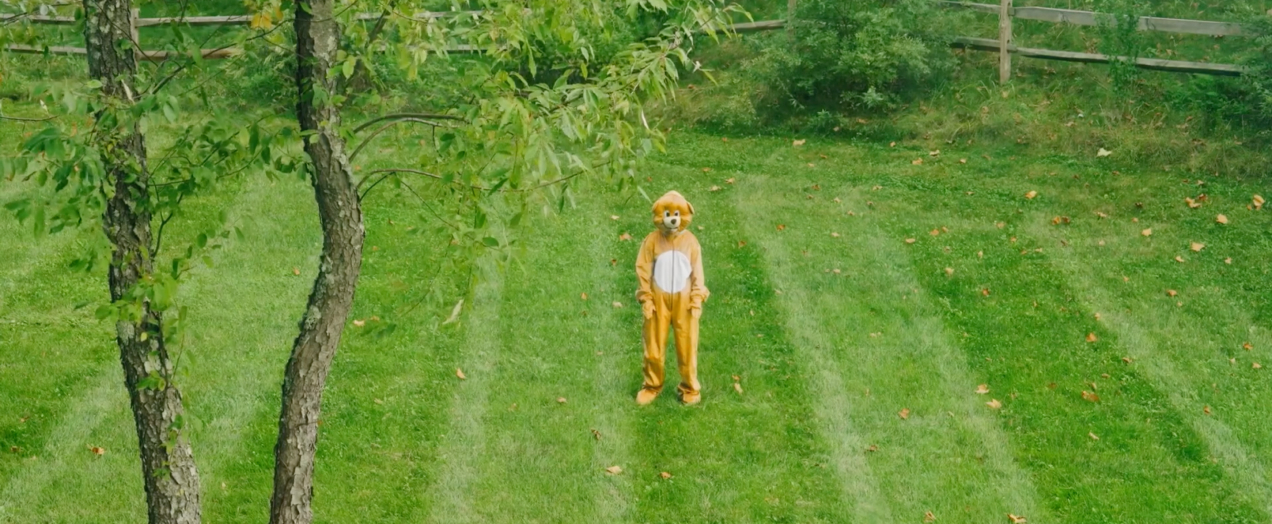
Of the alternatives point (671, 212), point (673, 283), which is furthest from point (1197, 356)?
point (671, 212)

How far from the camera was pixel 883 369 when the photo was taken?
11242mm

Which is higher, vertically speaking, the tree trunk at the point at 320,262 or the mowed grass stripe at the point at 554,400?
the tree trunk at the point at 320,262

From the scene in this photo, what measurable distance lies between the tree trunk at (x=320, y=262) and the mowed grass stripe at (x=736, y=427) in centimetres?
285

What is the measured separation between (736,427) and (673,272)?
4.19 ft

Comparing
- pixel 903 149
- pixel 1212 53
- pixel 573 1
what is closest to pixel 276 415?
pixel 573 1

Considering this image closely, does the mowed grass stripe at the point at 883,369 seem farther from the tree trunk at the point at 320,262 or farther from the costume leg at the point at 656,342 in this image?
the tree trunk at the point at 320,262

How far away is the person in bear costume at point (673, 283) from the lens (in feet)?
34.0

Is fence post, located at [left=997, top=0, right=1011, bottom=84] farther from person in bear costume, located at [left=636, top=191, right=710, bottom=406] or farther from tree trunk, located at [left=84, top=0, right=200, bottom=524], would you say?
tree trunk, located at [left=84, top=0, right=200, bottom=524]

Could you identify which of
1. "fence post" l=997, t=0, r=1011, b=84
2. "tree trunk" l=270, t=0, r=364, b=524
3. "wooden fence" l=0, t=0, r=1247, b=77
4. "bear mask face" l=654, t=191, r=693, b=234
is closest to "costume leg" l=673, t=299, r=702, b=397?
"bear mask face" l=654, t=191, r=693, b=234

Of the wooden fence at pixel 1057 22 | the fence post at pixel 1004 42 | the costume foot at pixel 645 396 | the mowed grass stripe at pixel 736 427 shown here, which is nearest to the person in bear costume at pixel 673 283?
the costume foot at pixel 645 396

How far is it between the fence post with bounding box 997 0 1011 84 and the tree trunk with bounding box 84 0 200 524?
42.2 ft

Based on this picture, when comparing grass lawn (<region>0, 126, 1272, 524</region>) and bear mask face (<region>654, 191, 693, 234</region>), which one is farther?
bear mask face (<region>654, 191, 693, 234</region>)

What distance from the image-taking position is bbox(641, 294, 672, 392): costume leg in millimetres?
10430

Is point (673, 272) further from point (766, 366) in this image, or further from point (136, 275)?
point (136, 275)
